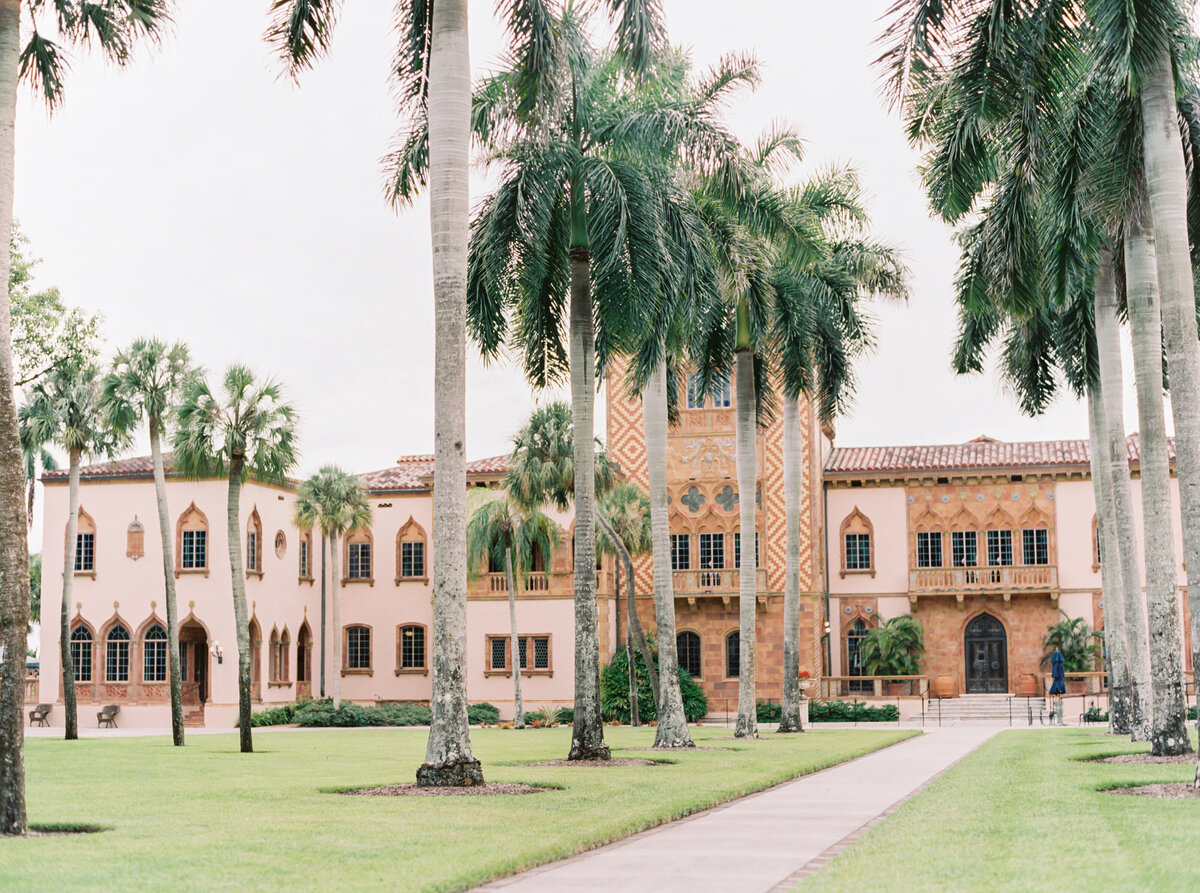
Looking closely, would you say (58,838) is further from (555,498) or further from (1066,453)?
(1066,453)

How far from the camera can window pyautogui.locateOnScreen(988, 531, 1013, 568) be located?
49.8 metres

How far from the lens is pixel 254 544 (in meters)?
47.4

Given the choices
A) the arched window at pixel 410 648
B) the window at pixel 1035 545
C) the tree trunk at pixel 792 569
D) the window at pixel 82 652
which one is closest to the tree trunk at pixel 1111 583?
the tree trunk at pixel 792 569

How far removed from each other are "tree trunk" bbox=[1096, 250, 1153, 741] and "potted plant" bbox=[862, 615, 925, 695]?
24653 millimetres

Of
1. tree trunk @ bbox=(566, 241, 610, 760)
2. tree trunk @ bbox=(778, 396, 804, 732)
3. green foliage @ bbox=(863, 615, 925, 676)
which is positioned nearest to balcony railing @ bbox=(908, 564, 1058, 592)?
green foliage @ bbox=(863, 615, 925, 676)

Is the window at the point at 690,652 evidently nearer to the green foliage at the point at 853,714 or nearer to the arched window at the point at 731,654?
the arched window at the point at 731,654

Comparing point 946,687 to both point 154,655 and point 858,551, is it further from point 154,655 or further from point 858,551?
point 154,655

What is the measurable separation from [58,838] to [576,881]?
471 cm

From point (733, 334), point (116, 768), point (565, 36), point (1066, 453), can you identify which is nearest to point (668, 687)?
point (733, 334)

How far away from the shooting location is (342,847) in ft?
33.7

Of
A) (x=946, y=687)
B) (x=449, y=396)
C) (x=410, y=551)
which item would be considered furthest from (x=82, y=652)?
(x=449, y=396)

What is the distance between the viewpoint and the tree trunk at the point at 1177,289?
46.7 ft

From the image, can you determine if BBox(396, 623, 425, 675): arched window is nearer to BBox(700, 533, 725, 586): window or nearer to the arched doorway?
BBox(700, 533, 725, 586): window

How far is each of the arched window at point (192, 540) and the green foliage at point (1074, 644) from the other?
29420 millimetres
